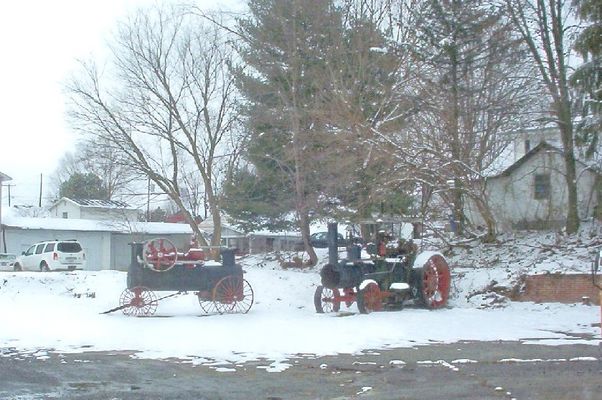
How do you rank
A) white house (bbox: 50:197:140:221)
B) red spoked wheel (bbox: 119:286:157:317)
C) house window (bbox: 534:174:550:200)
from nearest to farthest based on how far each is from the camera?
red spoked wheel (bbox: 119:286:157:317)
house window (bbox: 534:174:550:200)
white house (bbox: 50:197:140:221)

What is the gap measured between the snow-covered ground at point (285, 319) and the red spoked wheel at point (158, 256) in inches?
51.3

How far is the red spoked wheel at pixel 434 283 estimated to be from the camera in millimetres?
24141

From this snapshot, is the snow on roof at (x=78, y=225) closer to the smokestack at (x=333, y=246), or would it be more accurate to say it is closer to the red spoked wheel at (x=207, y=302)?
the red spoked wheel at (x=207, y=302)

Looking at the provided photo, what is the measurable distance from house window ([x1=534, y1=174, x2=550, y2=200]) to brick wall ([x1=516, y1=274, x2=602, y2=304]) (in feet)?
31.0

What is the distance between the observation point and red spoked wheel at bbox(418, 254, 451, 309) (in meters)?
24.1

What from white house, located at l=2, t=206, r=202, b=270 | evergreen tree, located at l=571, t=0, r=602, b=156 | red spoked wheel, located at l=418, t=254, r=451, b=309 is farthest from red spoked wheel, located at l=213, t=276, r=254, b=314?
white house, located at l=2, t=206, r=202, b=270

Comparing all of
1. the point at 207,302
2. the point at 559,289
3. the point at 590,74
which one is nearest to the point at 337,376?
the point at 207,302

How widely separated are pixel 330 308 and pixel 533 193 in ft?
48.9

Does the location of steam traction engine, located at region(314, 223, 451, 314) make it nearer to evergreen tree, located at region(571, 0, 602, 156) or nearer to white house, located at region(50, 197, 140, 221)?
evergreen tree, located at region(571, 0, 602, 156)

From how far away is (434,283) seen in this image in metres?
24.5

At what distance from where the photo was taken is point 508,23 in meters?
30.4

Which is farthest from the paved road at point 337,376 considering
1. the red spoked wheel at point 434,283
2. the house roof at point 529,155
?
the house roof at point 529,155

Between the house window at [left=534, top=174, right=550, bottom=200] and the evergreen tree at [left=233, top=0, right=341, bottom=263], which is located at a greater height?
the evergreen tree at [left=233, top=0, right=341, bottom=263]

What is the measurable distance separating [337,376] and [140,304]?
403 inches
